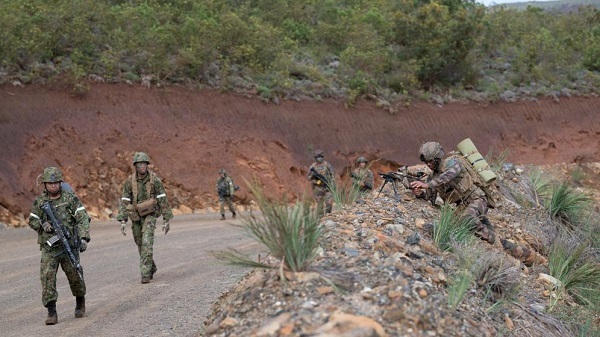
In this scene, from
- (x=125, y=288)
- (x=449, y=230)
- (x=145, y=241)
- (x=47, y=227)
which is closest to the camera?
(x=47, y=227)

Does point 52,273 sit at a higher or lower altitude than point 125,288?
higher

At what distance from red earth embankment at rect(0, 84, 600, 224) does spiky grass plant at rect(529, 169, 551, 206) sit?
37.2 feet

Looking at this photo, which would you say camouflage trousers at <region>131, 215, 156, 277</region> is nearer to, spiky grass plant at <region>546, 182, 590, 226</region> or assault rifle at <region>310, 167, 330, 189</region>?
assault rifle at <region>310, 167, 330, 189</region>

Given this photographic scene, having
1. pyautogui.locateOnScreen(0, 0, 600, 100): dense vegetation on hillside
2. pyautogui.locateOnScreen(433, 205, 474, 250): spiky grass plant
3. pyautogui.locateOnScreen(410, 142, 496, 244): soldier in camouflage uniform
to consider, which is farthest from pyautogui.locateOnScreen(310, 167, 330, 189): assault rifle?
pyautogui.locateOnScreen(0, 0, 600, 100): dense vegetation on hillside

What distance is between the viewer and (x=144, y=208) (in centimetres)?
1124

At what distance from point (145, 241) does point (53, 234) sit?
2321 millimetres

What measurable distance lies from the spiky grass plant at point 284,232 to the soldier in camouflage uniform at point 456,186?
4069 mm

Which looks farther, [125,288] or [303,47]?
[303,47]

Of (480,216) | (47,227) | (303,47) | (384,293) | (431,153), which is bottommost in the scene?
(480,216)

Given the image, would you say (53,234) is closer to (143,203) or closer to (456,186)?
(143,203)

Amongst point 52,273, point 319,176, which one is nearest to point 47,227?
point 52,273

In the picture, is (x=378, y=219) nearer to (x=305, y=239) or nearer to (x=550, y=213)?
(x=305, y=239)

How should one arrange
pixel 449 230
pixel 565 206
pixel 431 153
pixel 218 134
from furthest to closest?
pixel 218 134 → pixel 565 206 → pixel 431 153 → pixel 449 230

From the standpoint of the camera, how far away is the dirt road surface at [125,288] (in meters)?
8.59
